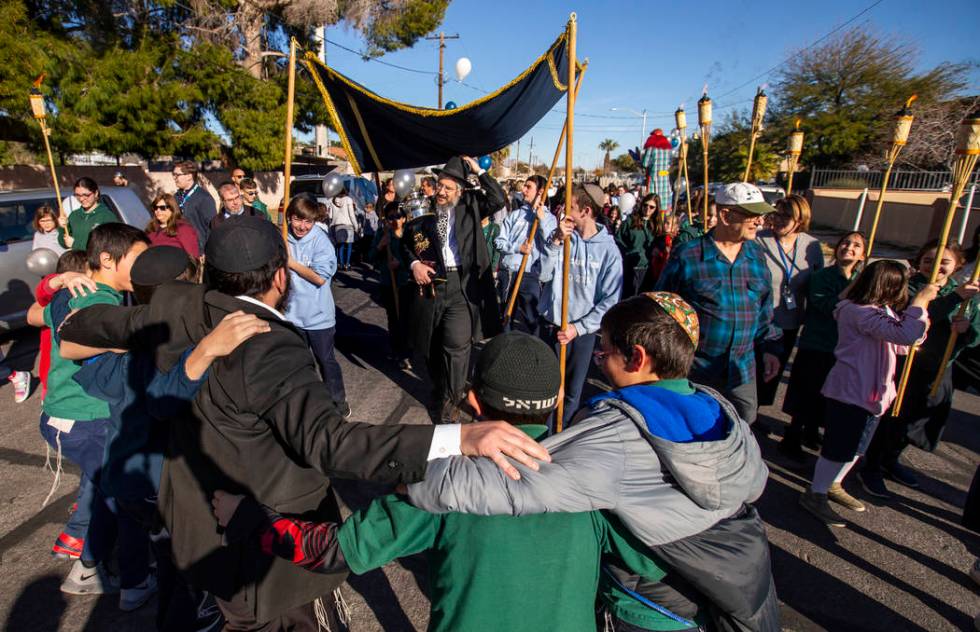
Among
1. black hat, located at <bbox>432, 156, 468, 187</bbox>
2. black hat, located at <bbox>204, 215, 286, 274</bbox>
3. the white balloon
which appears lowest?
black hat, located at <bbox>204, 215, 286, 274</bbox>

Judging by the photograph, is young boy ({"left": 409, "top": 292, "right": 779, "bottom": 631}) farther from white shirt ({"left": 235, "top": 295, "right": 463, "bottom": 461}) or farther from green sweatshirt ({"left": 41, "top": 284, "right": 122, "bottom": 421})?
green sweatshirt ({"left": 41, "top": 284, "right": 122, "bottom": 421})

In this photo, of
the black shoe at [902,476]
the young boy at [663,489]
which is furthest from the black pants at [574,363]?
the young boy at [663,489]

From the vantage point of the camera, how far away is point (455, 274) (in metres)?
4.35

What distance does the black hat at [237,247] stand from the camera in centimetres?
158

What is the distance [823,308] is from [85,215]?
266 inches

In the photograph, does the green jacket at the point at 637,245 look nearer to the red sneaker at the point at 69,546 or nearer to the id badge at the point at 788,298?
the id badge at the point at 788,298

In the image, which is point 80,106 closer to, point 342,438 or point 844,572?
point 342,438

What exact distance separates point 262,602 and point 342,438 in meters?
0.68

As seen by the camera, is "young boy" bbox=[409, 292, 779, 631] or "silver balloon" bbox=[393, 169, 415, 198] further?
"silver balloon" bbox=[393, 169, 415, 198]

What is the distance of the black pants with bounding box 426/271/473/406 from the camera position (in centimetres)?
434

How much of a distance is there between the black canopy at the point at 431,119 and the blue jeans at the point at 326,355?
1403mm

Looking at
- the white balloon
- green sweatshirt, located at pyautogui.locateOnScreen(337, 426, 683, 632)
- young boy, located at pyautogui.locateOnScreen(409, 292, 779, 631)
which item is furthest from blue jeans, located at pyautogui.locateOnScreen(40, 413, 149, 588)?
the white balloon

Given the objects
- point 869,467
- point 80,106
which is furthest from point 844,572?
point 80,106

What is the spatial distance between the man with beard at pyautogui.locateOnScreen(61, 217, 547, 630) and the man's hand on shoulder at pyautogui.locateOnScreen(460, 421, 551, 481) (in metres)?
0.10
